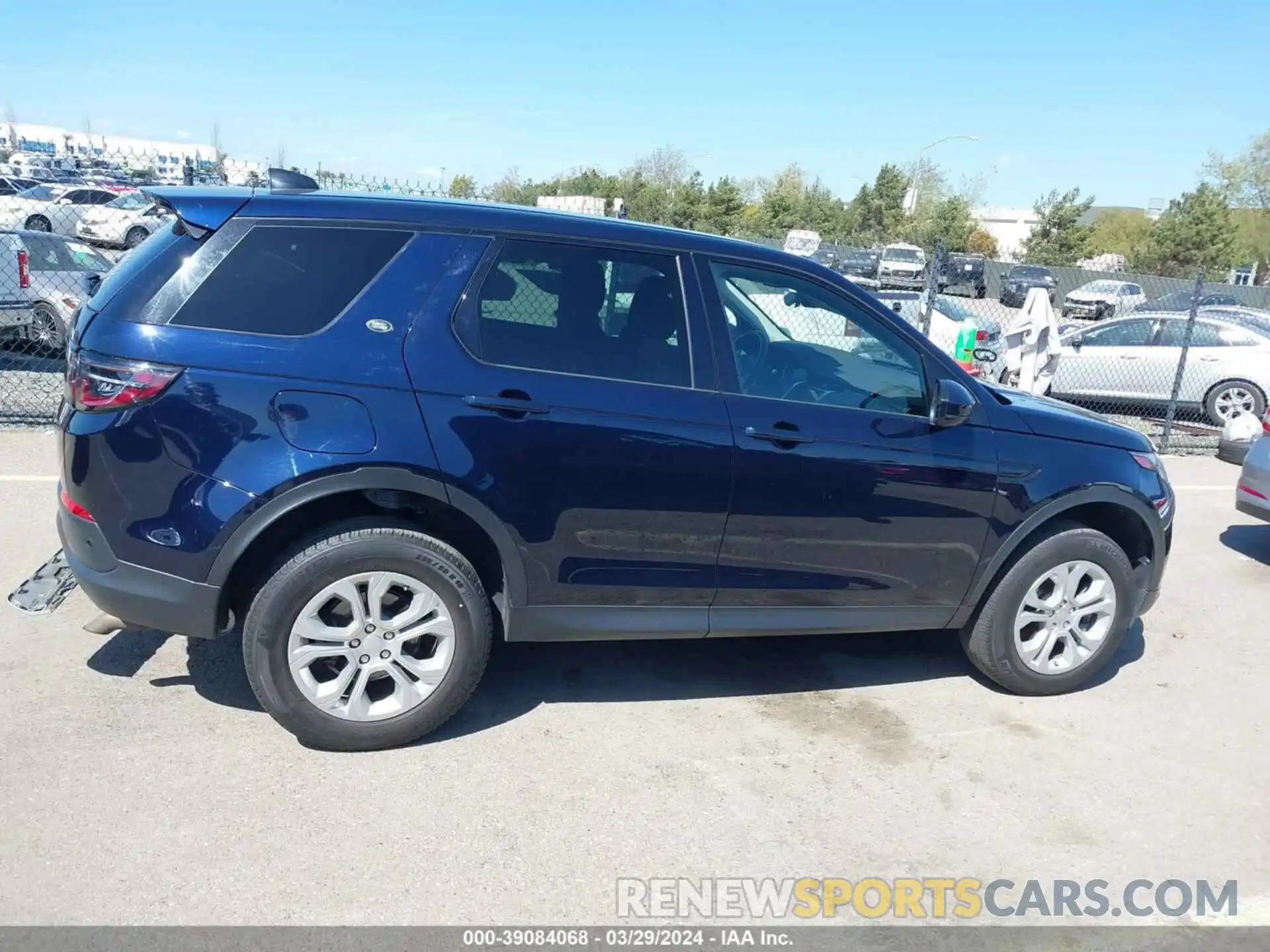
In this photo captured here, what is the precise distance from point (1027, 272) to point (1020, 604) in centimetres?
3133

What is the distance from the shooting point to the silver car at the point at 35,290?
10.7 metres

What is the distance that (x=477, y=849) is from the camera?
10.4 feet

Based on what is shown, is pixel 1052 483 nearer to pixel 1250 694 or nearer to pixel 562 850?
pixel 1250 694

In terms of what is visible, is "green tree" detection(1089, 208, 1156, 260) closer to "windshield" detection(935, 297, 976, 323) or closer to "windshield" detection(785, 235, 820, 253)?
"windshield" detection(785, 235, 820, 253)

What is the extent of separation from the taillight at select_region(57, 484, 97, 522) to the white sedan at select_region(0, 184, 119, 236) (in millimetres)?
20631

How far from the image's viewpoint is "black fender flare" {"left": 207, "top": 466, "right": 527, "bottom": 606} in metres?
3.35

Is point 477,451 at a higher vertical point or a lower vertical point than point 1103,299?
higher

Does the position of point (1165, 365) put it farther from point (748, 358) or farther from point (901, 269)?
point (901, 269)

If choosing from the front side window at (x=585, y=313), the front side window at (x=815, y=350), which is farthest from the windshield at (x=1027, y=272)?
the front side window at (x=585, y=313)

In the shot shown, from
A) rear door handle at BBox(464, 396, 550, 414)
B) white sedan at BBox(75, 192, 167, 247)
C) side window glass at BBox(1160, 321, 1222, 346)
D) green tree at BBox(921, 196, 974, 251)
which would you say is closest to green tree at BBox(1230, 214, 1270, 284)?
green tree at BBox(921, 196, 974, 251)

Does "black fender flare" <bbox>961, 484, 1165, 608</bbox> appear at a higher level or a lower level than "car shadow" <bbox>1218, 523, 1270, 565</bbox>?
higher

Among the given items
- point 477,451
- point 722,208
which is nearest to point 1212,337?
point 477,451

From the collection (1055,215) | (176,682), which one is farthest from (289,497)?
(1055,215)

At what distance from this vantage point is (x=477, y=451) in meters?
3.50
